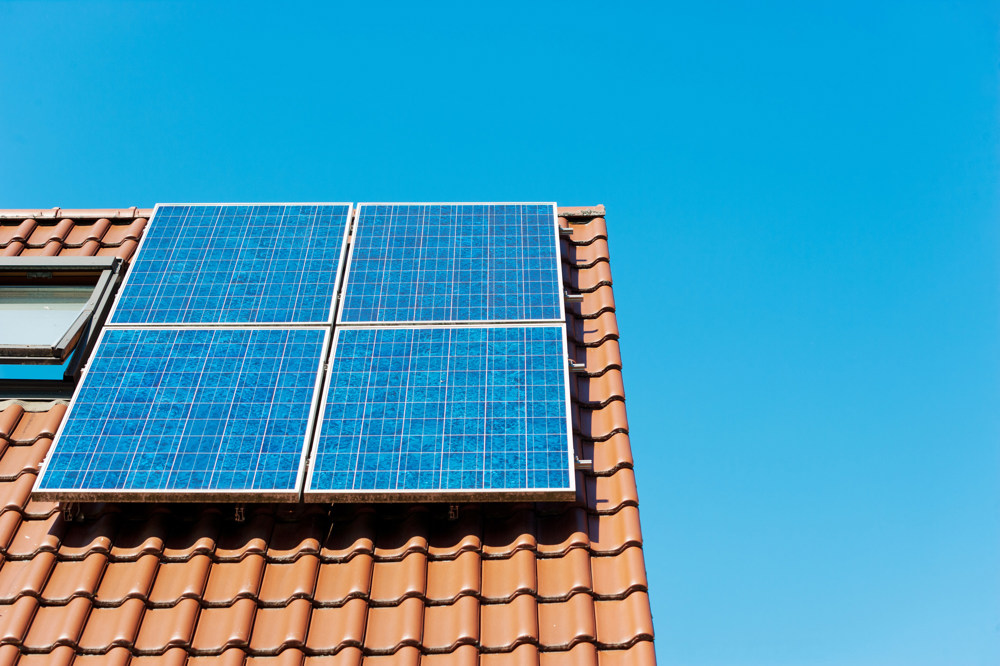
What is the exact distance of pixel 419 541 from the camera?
7.34m

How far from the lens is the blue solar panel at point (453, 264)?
8.87 m

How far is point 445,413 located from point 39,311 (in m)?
4.89

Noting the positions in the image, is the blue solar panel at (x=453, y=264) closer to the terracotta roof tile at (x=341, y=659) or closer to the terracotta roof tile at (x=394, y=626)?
the terracotta roof tile at (x=394, y=626)

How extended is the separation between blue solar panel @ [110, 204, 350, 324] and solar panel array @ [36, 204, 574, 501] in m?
0.02

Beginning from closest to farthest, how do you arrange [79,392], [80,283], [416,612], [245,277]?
[416,612] → [79,392] → [245,277] → [80,283]

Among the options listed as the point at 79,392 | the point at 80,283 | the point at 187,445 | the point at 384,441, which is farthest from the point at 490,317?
the point at 80,283

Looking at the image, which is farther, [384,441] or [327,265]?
[327,265]

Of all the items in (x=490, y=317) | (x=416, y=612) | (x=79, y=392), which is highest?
(x=490, y=317)

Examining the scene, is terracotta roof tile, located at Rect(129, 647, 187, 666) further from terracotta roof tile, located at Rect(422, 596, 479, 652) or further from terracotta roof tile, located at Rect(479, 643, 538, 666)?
terracotta roof tile, located at Rect(479, 643, 538, 666)

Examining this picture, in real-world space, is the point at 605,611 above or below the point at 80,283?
below

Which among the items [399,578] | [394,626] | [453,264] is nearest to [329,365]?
[453,264]

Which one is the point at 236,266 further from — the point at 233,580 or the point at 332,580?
the point at 332,580

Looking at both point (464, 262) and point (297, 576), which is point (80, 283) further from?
point (297, 576)

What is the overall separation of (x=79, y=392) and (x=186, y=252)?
2.17 meters
